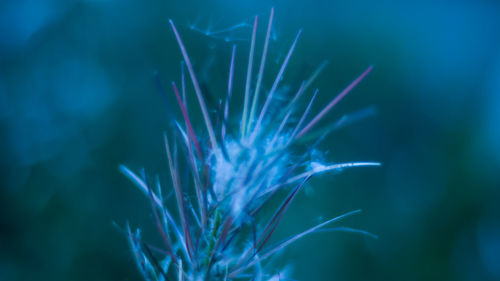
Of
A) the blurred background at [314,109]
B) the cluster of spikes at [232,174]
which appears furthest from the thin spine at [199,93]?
the blurred background at [314,109]

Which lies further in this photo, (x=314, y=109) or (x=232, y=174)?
(x=314, y=109)

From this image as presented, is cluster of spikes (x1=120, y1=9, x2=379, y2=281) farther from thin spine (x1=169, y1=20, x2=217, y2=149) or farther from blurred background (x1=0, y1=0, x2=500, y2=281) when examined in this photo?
blurred background (x1=0, y1=0, x2=500, y2=281)

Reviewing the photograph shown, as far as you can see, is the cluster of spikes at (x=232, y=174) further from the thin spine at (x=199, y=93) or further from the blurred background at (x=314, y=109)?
the blurred background at (x=314, y=109)

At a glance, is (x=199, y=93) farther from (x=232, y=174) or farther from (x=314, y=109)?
(x=314, y=109)

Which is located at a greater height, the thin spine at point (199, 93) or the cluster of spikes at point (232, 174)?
the thin spine at point (199, 93)

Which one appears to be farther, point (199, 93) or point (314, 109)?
point (314, 109)

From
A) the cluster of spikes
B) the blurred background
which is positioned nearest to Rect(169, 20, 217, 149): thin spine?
the cluster of spikes

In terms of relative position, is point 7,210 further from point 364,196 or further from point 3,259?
point 364,196

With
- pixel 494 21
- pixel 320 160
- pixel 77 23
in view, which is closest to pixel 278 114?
pixel 320 160

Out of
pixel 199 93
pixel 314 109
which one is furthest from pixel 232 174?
pixel 314 109
